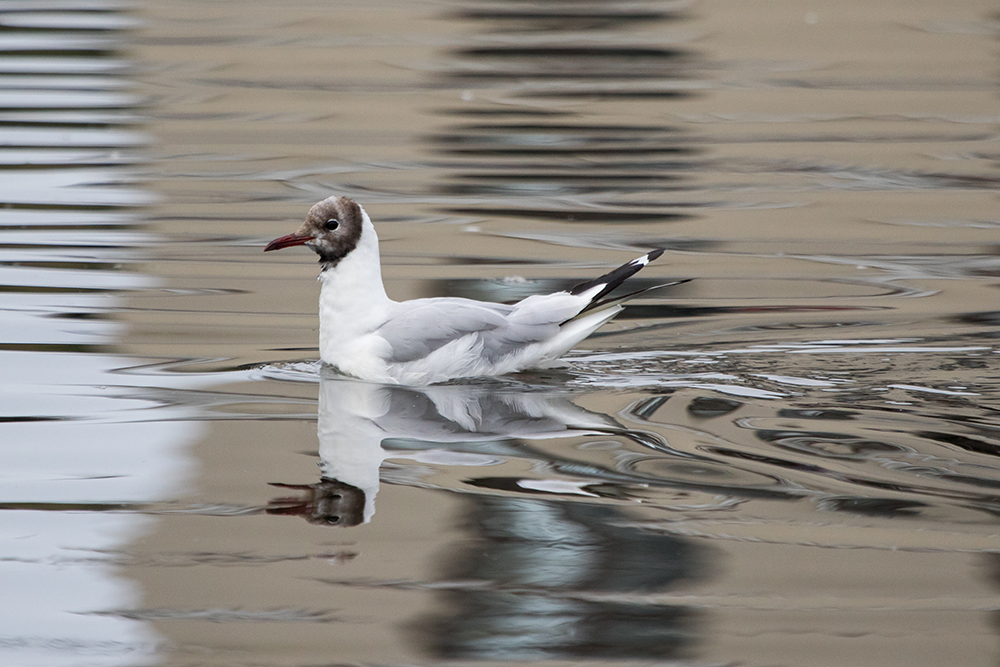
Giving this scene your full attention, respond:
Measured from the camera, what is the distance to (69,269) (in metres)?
7.83

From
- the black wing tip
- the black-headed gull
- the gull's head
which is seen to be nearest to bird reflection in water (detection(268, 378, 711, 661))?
the black-headed gull

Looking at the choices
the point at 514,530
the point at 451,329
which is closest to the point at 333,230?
the point at 451,329

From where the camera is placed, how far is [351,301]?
19.6ft

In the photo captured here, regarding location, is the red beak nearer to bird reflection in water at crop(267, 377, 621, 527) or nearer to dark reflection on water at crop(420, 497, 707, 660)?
bird reflection in water at crop(267, 377, 621, 527)

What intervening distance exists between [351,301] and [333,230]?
0.32 meters

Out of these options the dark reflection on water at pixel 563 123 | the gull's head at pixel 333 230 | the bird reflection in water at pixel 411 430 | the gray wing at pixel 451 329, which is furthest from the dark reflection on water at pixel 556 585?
the dark reflection on water at pixel 563 123

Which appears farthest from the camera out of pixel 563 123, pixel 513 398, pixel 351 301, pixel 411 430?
pixel 563 123

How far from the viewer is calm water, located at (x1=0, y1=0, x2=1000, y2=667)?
13.1ft

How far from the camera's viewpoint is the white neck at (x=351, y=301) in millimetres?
5961

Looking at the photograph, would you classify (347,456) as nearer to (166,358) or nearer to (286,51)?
(166,358)

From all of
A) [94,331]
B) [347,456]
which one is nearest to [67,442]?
[347,456]

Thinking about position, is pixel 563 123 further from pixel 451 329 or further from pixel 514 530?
pixel 514 530

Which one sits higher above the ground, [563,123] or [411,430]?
[563,123]

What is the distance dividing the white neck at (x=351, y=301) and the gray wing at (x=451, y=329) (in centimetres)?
9
